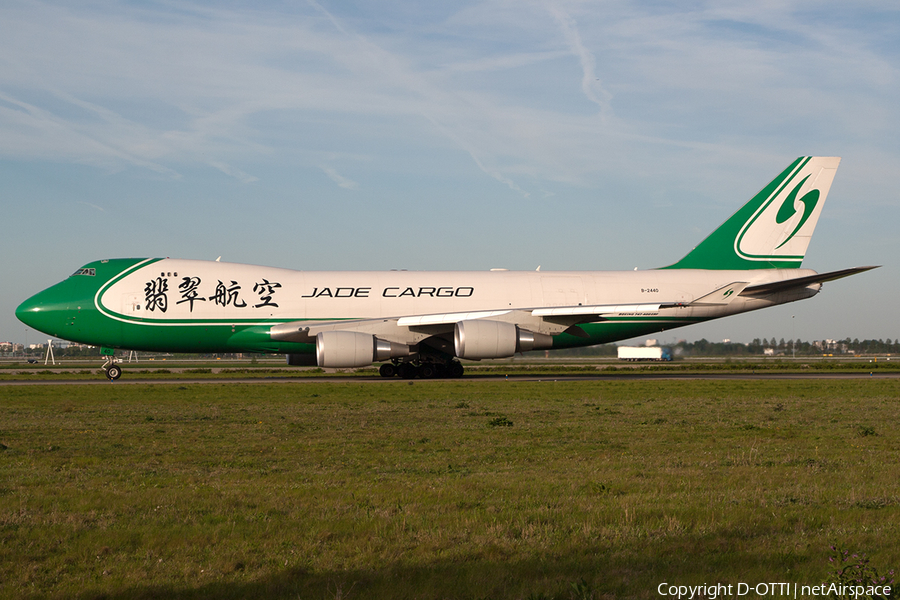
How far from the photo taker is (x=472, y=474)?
9914mm

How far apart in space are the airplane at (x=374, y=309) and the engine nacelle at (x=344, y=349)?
0.04 metres

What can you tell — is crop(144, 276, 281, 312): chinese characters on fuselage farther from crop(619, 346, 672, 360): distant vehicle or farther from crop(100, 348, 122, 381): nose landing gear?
crop(619, 346, 672, 360): distant vehicle

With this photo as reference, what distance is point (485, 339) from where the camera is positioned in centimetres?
3105

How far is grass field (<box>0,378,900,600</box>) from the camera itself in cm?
569

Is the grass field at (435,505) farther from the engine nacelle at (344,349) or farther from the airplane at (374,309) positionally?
the airplane at (374,309)

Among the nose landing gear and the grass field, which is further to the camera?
the nose landing gear

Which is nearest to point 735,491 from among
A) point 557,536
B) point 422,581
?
point 557,536

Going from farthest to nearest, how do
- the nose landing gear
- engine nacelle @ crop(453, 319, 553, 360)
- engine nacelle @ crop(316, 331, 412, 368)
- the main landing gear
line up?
the main landing gear → the nose landing gear → engine nacelle @ crop(453, 319, 553, 360) → engine nacelle @ crop(316, 331, 412, 368)

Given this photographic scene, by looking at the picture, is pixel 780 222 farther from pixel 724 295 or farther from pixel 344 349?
pixel 344 349

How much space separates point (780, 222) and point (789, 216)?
517 millimetres

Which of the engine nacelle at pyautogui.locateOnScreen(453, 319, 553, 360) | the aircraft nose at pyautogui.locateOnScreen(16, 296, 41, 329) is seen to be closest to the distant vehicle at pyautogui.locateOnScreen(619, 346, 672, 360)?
the engine nacelle at pyautogui.locateOnScreen(453, 319, 553, 360)

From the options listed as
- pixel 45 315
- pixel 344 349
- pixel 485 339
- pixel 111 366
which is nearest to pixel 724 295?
pixel 485 339

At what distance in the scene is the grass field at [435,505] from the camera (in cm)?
569

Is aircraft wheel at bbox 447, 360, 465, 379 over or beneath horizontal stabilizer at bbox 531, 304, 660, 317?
beneath
